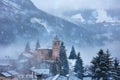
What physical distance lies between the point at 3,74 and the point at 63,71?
65.1 ft

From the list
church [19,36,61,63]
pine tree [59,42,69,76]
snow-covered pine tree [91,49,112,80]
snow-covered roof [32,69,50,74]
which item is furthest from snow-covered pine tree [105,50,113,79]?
church [19,36,61,63]

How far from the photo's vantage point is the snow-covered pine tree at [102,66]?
33562 mm

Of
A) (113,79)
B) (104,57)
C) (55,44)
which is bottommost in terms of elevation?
(113,79)

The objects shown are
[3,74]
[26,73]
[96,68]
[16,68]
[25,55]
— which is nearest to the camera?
[96,68]

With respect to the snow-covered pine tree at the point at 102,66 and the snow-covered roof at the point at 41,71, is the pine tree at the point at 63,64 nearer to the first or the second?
the snow-covered roof at the point at 41,71

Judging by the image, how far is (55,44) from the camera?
12950cm

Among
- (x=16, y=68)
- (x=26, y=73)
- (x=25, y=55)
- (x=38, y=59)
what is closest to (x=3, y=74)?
(x=26, y=73)

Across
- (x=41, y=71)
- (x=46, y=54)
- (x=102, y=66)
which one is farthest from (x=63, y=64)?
(x=102, y=66)

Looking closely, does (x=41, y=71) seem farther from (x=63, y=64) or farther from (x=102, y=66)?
(x=102, y=66)

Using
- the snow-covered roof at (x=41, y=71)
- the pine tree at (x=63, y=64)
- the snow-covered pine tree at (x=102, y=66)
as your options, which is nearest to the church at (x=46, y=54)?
the snow-covered roof at (x=41, y=71)

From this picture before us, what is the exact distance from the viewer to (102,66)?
33719mm

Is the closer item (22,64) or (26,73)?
(26,73)

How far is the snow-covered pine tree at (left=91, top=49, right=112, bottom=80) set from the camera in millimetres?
33562

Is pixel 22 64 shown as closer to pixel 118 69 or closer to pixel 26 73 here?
pixel 26 73
